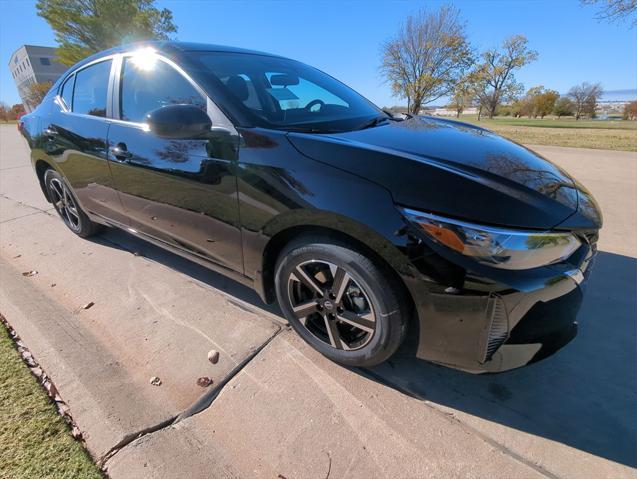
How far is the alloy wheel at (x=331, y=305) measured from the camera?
1.61 meters

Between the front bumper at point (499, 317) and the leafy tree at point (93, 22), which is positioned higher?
the leafy tree at point (93, 22)

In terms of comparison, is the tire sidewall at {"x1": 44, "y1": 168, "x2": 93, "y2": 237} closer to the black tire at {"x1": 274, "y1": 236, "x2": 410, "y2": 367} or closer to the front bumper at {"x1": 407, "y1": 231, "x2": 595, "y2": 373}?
the black tire at {"x1": 274, "y1": 236, "x2": 410, "y2": 367}

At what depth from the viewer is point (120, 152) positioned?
7.73ft

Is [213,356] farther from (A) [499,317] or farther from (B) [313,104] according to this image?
(B) [313,104]

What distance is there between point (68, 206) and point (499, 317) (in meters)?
3.97

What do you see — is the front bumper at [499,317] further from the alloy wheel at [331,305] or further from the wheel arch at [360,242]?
the alloy wheel at [331,305]

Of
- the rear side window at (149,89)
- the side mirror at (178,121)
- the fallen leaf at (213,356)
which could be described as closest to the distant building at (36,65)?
the rear side window at (149,89)

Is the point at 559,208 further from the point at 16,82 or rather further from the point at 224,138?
the point at 16,82

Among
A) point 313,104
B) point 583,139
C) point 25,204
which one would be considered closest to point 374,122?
point 313,104

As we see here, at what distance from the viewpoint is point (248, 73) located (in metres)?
2.23

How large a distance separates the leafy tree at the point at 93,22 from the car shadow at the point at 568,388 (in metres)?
29.0

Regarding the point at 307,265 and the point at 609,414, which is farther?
the point at 307,265

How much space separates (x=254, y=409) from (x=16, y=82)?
91.7 metres

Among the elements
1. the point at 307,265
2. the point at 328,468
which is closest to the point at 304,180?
the point at 307,265
